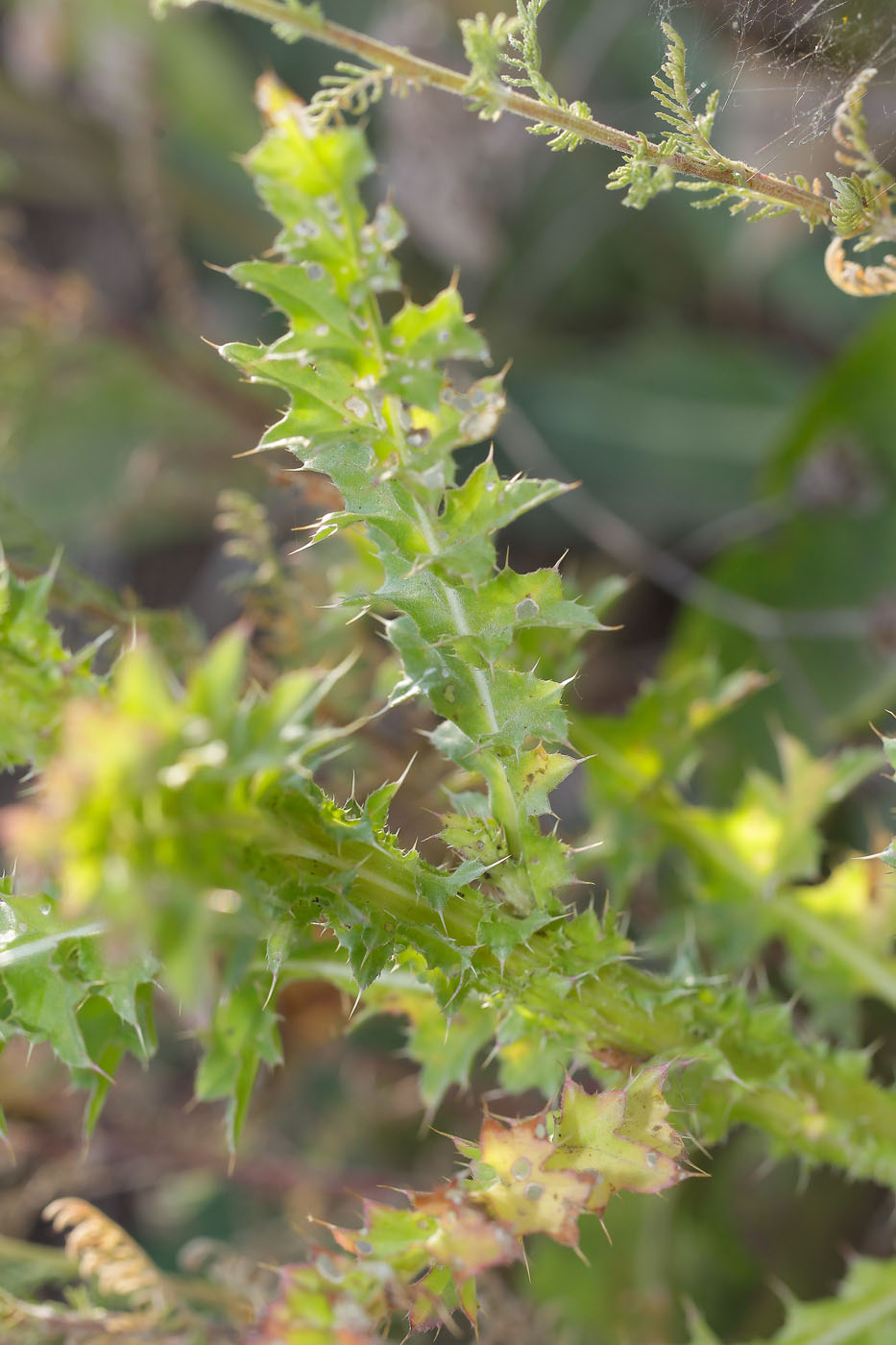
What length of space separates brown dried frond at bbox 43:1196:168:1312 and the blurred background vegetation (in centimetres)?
36

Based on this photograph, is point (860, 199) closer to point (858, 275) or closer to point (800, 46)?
point (858, 275)

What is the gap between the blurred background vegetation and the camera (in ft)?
8.64

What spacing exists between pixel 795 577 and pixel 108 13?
122 inches

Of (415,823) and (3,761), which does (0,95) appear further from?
(3,761)

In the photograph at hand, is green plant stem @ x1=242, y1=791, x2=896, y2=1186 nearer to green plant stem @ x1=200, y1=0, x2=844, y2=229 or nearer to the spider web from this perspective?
green plant stem @ x1=200, y1=0, x2=844, y2=229

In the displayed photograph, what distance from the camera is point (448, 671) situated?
1303mm

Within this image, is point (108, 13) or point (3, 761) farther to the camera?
point (108, 13)

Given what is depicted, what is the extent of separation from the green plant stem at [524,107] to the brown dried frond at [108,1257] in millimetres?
1553

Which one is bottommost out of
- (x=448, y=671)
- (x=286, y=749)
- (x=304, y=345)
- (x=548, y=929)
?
(x=548, y=929)

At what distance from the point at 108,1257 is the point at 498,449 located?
262cm

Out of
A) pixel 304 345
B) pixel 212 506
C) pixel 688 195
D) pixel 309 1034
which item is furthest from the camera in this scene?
pixel 212 506

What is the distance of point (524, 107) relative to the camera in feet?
3.52

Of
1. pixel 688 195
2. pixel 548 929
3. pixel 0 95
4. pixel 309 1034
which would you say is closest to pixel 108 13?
pixel 0 95

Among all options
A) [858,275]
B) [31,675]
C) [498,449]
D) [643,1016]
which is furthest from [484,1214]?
[498,449]
